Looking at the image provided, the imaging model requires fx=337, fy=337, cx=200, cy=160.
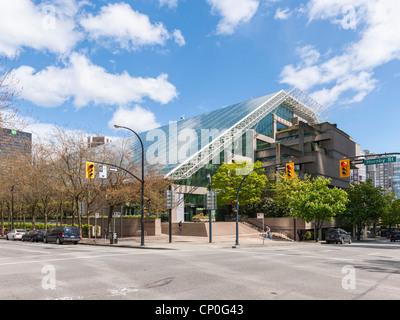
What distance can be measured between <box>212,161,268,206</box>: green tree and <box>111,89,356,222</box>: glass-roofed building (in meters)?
4.70

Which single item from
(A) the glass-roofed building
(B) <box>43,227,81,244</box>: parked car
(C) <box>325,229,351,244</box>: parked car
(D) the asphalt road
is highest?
(A) the glass-roofed building

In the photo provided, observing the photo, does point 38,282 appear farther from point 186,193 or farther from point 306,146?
point 306,146

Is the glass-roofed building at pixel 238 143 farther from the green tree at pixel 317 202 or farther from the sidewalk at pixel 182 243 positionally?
the green tree at pixel 317 202

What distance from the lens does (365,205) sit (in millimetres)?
57438

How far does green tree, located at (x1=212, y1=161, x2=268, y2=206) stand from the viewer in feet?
168

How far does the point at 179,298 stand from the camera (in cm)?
851

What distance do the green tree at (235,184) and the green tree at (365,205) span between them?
54.8 ft

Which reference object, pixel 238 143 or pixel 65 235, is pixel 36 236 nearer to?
pixel 65 235

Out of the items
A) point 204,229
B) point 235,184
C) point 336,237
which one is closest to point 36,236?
point 204,229

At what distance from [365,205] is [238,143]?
25635 mm

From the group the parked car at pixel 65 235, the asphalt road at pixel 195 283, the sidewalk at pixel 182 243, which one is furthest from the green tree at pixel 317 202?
the asphalt road at pixel 195 283

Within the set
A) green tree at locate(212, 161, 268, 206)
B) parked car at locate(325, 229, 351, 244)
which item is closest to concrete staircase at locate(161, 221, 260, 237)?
green tree at locate(212, 161, 268, 206)

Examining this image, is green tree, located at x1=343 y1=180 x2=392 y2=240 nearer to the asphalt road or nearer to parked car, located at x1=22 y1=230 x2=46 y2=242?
the asphalt road
